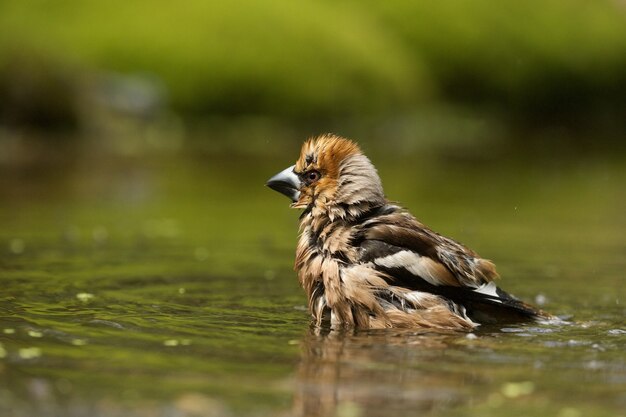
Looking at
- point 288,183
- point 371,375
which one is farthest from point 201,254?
point 371,375

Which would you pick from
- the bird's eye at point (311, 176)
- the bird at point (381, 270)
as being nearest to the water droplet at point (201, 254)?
the bird's eye at point (311, 176)

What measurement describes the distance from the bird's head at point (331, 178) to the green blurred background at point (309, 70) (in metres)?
18.3

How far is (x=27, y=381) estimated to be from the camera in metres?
5.95

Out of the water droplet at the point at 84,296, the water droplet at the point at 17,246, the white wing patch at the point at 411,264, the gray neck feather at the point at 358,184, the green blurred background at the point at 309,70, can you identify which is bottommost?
the water droplet at the point at 84,296

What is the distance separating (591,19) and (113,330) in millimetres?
41648

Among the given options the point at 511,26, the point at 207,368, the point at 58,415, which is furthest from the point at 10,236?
the point at 511,26

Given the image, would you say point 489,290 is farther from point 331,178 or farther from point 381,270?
point 331,178

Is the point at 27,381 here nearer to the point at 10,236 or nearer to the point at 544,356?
the point at 544,356

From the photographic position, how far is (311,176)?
872cm

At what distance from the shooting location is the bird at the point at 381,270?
7.78 metres

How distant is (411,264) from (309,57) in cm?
2790

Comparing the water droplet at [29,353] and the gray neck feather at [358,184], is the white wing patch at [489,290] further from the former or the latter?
the water droplet at [29,353]

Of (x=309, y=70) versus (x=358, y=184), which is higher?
(x=309, y=70)

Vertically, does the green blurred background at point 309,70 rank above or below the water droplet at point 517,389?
above
